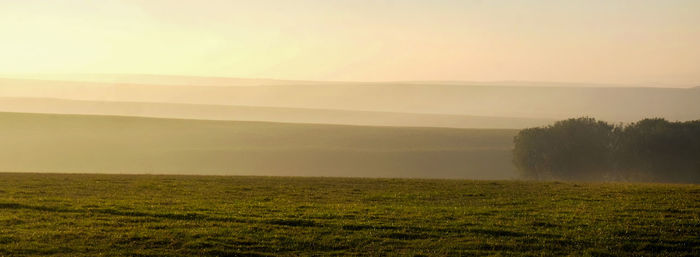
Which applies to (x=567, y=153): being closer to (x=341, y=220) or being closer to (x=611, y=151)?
(x=611, y=151)

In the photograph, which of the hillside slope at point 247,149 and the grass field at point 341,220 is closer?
the grass field at point 341,220

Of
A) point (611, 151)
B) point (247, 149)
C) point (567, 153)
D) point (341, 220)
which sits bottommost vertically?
point (341, 220)

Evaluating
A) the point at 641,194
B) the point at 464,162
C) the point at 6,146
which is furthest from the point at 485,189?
the point at 6,146

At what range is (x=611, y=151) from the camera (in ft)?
302

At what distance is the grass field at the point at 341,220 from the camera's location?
26500 mm

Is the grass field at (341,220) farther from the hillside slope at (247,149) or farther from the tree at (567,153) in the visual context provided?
the hillside slope at (247,149)

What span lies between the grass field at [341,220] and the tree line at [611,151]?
142 ft

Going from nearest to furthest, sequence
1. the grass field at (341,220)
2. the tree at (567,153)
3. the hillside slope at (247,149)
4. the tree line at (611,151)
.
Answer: the grass field at (341,220) < the tree line at (611,151) < the tree at (567,153) < the hillside slope at (247,149)

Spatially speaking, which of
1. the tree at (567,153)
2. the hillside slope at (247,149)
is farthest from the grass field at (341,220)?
the hillside slope at (247,149)

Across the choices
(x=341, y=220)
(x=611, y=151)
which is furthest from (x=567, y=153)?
(x=341, y=220)

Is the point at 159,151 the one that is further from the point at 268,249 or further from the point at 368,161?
the point at 268,249

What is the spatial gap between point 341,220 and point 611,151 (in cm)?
6751

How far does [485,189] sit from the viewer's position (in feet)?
155

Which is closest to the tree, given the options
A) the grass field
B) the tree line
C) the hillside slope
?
the tree line
